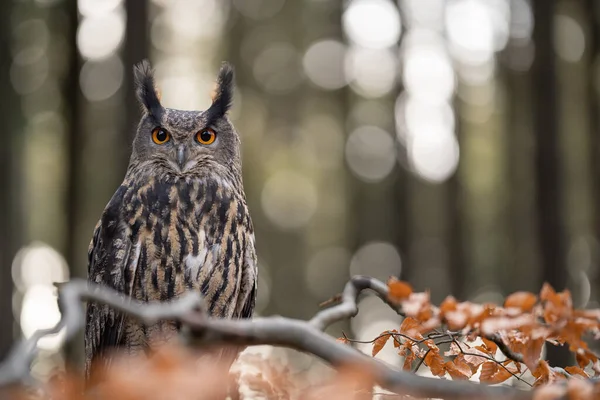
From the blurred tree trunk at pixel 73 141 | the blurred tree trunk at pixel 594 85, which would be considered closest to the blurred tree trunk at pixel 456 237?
the blurred tree trunk at pixel 594 85

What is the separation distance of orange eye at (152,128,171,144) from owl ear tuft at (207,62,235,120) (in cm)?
26

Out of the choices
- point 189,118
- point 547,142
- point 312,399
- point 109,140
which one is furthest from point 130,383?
point 109,140

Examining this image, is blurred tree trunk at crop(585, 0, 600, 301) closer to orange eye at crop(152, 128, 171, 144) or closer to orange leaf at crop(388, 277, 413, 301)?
orange eye at crop(152, 128, 171, 144)

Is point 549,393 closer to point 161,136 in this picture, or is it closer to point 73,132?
point 161,136

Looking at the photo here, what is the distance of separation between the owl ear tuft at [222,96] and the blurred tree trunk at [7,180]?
210 inches

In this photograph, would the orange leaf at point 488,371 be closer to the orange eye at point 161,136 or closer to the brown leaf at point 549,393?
the brown leaf at point 549,393

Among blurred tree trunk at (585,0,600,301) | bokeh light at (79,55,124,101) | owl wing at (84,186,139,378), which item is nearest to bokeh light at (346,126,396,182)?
blurred tree trunk at (585,0,600,301)

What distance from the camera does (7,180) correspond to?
383 inches

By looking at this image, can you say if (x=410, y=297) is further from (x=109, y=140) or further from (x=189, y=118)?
(x=109, y=140)

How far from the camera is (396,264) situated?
15148mm

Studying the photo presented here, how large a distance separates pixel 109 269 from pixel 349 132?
12194 mm

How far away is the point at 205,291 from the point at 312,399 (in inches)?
86.3

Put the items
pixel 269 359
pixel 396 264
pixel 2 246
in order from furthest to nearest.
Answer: pixel 396 264
pixel 2 246
pixel 269 359

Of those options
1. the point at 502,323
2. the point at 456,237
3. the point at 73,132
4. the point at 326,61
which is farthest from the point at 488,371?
the point at 326,61
